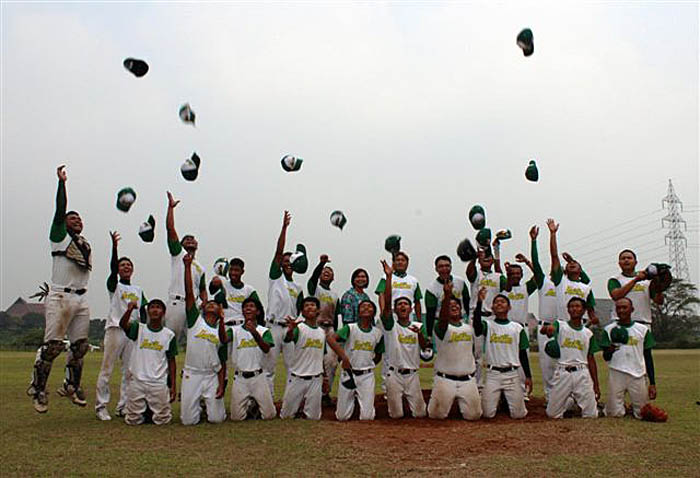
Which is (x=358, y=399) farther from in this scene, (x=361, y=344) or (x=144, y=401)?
(x=144, y=401)

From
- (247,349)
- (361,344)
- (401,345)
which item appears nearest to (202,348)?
(247,349)

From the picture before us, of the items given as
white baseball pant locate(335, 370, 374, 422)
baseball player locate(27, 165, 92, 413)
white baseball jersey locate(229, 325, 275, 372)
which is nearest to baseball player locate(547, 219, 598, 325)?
white baseball pant locate(335, 370, 374, 422)

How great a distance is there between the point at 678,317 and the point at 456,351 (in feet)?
189

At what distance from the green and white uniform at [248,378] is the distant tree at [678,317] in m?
52.2

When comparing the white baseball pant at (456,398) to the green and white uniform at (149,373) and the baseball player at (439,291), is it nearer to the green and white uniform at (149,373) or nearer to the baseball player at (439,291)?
the baseball player at (439,291)

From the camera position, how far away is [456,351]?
9.66m

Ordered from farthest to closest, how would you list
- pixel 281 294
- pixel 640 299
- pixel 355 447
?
pixel 281 294 < pixel 640 299 < pixel 355 447

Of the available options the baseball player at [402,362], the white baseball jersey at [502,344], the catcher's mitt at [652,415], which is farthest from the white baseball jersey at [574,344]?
the baseball player at [402,362]

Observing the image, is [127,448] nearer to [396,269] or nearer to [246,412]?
[246,412]

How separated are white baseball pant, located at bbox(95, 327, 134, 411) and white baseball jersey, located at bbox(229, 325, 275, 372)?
5.37 feet

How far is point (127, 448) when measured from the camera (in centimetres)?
756

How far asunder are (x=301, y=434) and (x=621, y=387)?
4663 millimetres

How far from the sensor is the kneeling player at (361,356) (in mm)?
9688

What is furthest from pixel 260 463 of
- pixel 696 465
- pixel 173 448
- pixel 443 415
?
pixel 696 465
